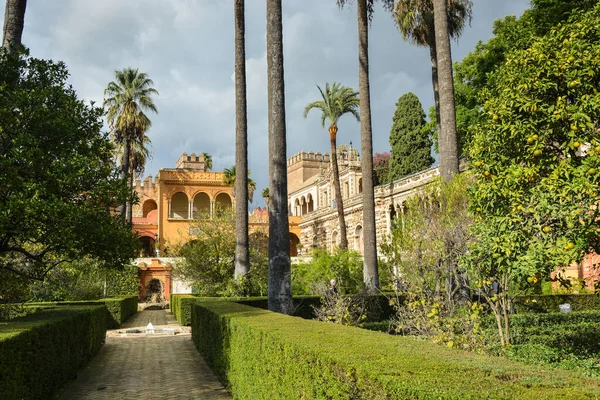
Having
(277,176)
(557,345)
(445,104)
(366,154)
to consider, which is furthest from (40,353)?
(366,154)

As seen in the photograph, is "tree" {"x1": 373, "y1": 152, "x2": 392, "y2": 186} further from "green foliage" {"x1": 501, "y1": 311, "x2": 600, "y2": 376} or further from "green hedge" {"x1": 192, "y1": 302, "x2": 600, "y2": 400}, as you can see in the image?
"green hedge" {"x1": 192, "y1": 302, "x2": 600, "y2": 400}

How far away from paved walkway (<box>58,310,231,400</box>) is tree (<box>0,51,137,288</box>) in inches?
90.9

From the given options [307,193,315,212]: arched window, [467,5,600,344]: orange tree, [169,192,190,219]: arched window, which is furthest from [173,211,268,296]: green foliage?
[307,193,315,212]: arched window

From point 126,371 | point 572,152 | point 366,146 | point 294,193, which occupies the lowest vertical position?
point 126,371

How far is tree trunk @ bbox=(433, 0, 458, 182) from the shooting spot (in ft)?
42.9

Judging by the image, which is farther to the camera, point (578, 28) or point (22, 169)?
point (22, 169)

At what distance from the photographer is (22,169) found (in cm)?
822

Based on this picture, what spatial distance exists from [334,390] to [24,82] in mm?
8225

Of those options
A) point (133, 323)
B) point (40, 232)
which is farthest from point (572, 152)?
point (133, 323)

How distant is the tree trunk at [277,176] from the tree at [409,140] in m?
29.4

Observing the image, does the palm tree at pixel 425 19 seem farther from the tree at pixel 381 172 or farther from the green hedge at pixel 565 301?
the tree at pixel 381 172

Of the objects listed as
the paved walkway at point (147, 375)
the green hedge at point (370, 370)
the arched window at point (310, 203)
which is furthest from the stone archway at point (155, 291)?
the green hedge at point (370, 370)

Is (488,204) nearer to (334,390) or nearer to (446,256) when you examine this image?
(446,256)

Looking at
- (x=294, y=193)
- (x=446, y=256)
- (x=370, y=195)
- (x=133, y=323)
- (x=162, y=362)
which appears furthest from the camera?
(x=294, y=193)
